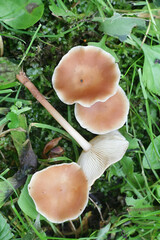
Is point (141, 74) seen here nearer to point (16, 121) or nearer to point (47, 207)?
point (16, 121)

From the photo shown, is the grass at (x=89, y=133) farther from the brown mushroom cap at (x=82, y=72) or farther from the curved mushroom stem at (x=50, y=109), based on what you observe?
the brown mushroom cap at (x=82, y=72)

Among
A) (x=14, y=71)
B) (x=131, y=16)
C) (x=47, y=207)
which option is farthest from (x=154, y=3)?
(x=47, y=207)

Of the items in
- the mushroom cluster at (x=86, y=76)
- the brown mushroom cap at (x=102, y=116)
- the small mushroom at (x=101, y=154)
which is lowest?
the small mushroom at (x=101, y=154)

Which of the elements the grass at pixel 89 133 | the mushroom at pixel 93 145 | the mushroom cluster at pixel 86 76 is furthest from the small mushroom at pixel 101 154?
the mushroom cluster at pixel 86 76

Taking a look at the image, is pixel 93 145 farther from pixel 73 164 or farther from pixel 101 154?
pixel 73 164

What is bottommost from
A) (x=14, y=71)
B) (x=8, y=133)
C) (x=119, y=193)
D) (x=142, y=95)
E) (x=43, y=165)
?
(x=119, y=193)

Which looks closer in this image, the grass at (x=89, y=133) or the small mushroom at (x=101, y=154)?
Answer: the small mushroom at (x=101, y=154)

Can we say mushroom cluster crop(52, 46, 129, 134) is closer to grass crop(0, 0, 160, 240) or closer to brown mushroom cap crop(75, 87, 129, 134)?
brown mushroom cap crop(75, 87, 129, 134)
